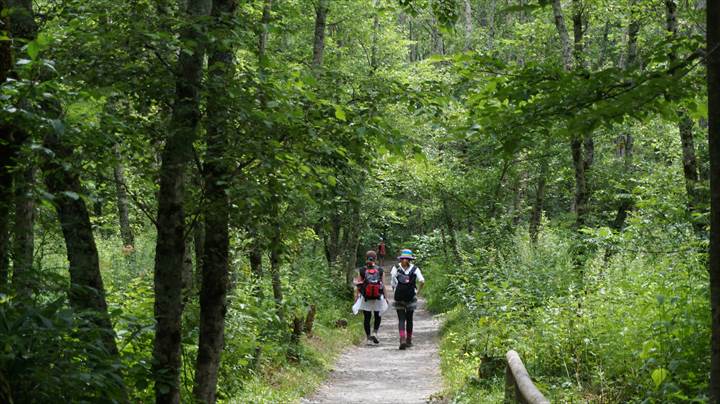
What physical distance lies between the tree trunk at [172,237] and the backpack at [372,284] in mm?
10050

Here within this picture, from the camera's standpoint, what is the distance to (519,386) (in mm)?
6867

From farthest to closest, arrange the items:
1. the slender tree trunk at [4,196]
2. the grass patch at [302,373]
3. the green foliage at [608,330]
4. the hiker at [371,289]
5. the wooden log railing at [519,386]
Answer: the hiker at [371,289] < the grass patch at [302,373] < the wooden log railing at [519,386] < the green foliage at [608,330] < the slender tree trunk at [4,196]

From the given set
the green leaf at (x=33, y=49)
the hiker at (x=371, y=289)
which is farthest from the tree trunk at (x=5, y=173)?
the hiker at (x=371, y=289)

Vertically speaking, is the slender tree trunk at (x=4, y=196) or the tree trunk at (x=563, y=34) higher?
the tree trunk at (x=563, y=34)

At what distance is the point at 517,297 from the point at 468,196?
12.2m

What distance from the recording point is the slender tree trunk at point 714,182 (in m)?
3.33

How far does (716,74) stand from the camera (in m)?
3.43

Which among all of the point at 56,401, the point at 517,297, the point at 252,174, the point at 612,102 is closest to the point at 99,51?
the point at 252,174

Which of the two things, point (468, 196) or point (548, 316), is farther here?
point (468, 196)

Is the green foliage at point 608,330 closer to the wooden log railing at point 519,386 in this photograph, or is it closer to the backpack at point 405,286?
the wooden log railing at point 519,386

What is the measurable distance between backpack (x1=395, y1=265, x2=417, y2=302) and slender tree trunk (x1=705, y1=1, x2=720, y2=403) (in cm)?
1124

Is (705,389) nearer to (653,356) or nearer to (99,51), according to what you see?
(653,356)

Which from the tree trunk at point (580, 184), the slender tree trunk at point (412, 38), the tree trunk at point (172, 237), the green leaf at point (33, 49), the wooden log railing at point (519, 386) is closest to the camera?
the green leaf at point (33, 49)

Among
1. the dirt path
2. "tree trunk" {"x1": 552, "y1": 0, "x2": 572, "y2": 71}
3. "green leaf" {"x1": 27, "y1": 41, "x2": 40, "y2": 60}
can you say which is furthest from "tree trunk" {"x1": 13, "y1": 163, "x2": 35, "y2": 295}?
"tree trunk" {"x1": 552, "y1": 0, "x2": 572, "y2": 71}
